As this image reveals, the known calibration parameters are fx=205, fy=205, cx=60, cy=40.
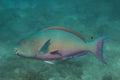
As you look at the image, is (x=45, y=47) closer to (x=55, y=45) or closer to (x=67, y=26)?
(x=55, y=45)

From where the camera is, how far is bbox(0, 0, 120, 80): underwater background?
193 inches

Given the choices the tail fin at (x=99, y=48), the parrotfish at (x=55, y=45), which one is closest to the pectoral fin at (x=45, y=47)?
the parrotfish at (x=55, y=45)

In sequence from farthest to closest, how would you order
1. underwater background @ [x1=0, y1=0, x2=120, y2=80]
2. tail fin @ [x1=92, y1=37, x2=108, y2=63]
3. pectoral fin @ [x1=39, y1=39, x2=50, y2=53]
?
underwater background @ [x1=0, y1=0, x2=120, y2=80] → tail fin @ [x1=92, y1=37, x2=108, y2=63] → pectoral fin @ [x1=39, y1=39, x2=50, y2=53]

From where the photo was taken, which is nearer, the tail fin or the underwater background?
the tail fin

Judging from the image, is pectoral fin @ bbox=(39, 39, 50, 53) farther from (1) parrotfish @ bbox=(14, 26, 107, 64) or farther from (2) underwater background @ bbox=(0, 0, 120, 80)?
(2) underwater background @ bbox=(0, 0, 120, 80)

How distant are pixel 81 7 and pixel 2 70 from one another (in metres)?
7.70

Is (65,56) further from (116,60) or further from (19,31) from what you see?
(19,31)

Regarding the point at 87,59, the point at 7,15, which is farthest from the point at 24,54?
the point at 7,15

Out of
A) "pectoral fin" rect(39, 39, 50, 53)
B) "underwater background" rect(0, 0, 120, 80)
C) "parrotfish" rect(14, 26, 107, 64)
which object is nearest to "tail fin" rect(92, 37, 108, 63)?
"parrotfish" rect(14, 26, 107, 64)

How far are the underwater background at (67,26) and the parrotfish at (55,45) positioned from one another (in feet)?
8.21

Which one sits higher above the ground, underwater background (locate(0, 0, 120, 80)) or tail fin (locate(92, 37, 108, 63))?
underwater background (locate(0, 0, 120, 80))

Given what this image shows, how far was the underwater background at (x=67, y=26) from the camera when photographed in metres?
4.91

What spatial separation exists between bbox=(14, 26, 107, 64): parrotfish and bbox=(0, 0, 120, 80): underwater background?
250 centimetres

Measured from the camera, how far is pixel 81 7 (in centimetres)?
1171
